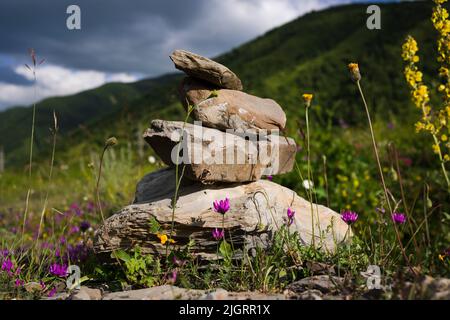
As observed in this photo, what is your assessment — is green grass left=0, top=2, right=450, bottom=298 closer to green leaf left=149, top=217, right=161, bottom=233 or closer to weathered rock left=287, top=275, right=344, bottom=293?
weathered rock left=287, top=275, right=344, bottom=293

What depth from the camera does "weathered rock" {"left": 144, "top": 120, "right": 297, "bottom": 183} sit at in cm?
329

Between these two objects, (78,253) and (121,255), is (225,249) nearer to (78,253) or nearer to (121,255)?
(121,255)

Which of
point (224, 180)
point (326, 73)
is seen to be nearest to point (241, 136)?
point (224, 180)

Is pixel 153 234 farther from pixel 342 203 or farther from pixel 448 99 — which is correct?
pixel 342 203

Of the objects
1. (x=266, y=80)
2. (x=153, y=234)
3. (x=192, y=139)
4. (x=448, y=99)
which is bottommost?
(x=153, y=234)

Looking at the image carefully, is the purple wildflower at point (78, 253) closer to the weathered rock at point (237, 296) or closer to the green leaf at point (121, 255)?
the green leaf at point (121, 255)

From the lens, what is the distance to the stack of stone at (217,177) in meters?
3.28

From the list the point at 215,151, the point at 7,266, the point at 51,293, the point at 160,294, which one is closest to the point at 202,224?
the point at 215,151

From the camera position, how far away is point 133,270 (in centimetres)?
300

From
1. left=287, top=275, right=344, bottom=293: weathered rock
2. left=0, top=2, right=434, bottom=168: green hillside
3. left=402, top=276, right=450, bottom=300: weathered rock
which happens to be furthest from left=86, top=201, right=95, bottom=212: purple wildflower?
left=402, top=276, right=450, bottom=300: weathered rock

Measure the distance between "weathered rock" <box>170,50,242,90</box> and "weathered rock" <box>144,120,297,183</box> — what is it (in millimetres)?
462

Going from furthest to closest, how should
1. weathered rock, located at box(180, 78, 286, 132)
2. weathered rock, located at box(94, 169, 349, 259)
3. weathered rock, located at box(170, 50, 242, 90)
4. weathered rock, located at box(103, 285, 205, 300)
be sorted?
weathered rock, located at box(180, 78, 286, 132) → weathered rock, located at box(170, 50, 242, 90) → weathered rock, located at box(94, 169, 349, 259) → weathered rock, located at box(103, 285, 205, 300)

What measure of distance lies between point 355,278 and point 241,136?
5.03 feet

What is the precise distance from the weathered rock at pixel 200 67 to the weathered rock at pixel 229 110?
12 cm
